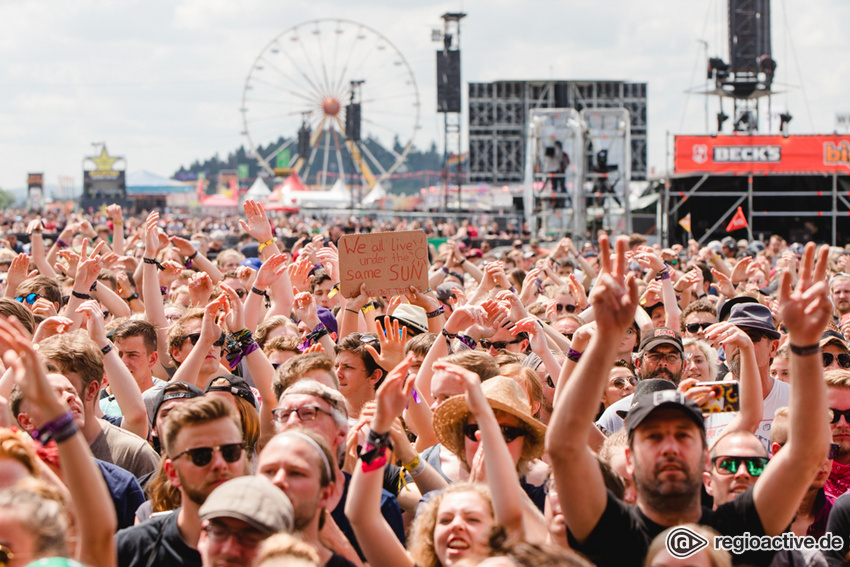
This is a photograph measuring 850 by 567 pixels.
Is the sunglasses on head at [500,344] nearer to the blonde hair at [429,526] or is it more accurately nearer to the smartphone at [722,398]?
the smartphone at [722,398]

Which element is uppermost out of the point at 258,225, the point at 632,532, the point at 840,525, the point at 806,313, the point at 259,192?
the point at 259,192

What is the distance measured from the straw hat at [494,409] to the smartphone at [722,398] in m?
0.62

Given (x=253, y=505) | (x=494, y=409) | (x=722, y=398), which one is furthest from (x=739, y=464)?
(x=253, y=505)

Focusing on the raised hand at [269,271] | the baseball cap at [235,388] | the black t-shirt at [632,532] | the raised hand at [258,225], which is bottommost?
the black t-shirt at [632,532]

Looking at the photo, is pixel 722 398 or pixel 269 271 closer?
pixel 722 398

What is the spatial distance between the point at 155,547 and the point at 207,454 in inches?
13.2

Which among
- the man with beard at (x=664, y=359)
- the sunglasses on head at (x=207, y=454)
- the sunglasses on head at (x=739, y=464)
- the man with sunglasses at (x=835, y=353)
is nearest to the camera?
the sunglasses on head at (x=207, y=454)

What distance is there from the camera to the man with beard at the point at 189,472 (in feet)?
9.90

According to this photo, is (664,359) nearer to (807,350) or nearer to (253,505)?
(807,350)

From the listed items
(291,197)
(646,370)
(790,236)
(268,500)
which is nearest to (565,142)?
(790,236)

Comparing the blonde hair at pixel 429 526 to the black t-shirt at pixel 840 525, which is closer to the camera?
the blonde hair at pixel 429 526

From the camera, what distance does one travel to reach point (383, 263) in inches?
231

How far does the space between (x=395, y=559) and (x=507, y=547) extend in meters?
0.70

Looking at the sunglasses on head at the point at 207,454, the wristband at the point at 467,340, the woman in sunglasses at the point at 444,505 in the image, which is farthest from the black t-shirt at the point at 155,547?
the wristband at the point at 467,340
